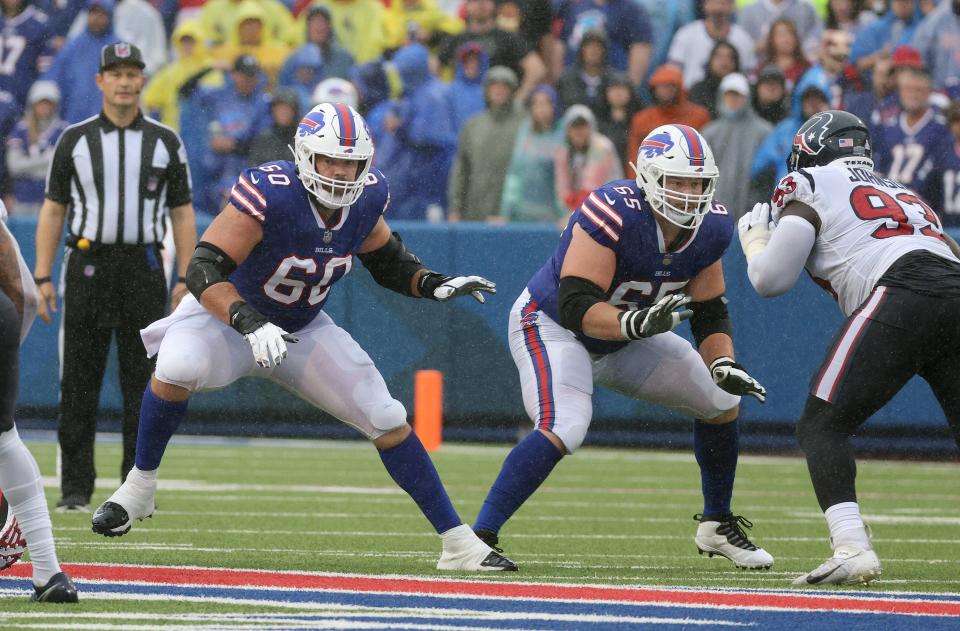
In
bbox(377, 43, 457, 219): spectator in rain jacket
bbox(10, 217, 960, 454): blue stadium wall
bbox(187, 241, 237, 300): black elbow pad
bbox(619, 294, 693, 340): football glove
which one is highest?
bbox(619, 294, 693, 340): football glove

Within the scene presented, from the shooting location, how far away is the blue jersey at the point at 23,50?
13.8 metres

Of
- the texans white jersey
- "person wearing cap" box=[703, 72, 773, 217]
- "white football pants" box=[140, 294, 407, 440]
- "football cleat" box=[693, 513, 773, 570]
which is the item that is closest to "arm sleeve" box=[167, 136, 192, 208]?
"white football pants" box=[140, 294, 407, 440]

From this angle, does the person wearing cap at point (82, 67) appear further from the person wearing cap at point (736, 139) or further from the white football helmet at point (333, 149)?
the white football helmet at point (333, 149)

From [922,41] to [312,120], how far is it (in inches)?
295

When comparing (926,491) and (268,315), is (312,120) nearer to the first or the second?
(268,315)

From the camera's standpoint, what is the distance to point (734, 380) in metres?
5.74

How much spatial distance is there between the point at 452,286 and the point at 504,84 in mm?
6476

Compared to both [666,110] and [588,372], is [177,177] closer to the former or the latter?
[588,372]

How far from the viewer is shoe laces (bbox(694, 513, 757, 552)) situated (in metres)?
6.10

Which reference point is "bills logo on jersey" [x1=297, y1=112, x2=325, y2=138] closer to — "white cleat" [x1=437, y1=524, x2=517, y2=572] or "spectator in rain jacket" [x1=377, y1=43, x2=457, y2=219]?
"white cleat" [x1=437, y1=524, x2=517, y2=572]

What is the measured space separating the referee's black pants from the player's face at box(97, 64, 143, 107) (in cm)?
64

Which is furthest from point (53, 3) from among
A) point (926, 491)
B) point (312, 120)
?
point (312, 120)

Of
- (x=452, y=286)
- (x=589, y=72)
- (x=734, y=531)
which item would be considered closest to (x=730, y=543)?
(x=734, y=531)

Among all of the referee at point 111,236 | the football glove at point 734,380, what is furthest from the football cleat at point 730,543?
the referee at point 111,236
